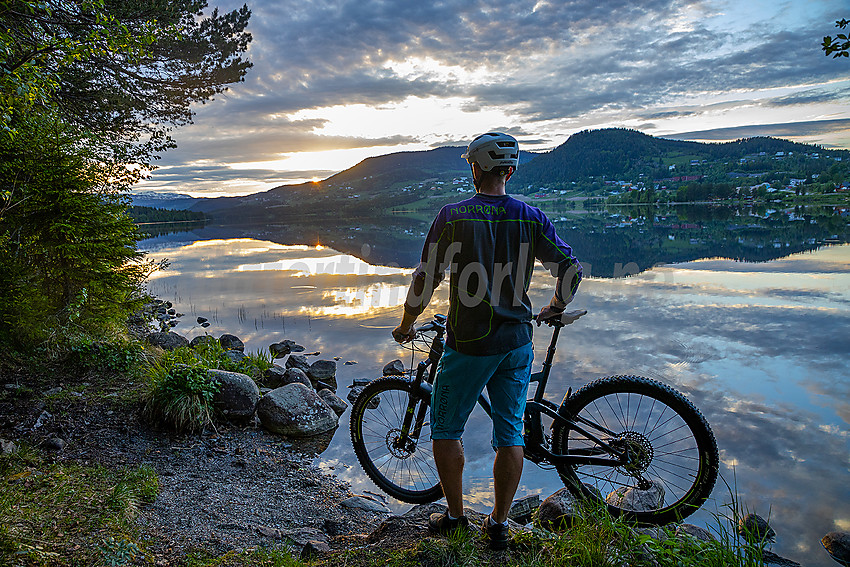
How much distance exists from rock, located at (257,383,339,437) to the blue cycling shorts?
429 centimetres

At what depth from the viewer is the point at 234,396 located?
7020 millimetres

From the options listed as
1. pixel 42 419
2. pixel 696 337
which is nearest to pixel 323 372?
→ pixel 42 419

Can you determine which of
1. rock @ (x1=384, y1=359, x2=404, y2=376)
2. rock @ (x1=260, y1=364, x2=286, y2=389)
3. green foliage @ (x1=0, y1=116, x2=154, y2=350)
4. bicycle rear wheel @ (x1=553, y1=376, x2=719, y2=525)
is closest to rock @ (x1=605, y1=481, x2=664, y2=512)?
bicycle rear wheel @ (x1=553, y1=376, x2=719, y2=525)

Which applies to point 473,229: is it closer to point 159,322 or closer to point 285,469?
point 285,469

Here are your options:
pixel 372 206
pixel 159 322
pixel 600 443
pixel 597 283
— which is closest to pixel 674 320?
pixel 597 283

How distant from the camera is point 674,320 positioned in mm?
13062

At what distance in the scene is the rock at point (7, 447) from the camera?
15.6 ft

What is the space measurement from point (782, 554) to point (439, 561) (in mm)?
3703

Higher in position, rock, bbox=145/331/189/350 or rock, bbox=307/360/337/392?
rock, bbox=145/331/189/350

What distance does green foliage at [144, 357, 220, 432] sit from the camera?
6.25m

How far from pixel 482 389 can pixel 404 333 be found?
808 millimetres

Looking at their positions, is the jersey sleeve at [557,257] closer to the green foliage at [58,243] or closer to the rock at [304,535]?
the rock at [304,535]

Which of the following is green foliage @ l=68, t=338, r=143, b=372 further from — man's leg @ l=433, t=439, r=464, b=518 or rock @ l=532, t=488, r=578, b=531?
rock @ l=532, t=488, r=578, b=531

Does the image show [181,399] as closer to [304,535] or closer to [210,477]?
[210,477]
